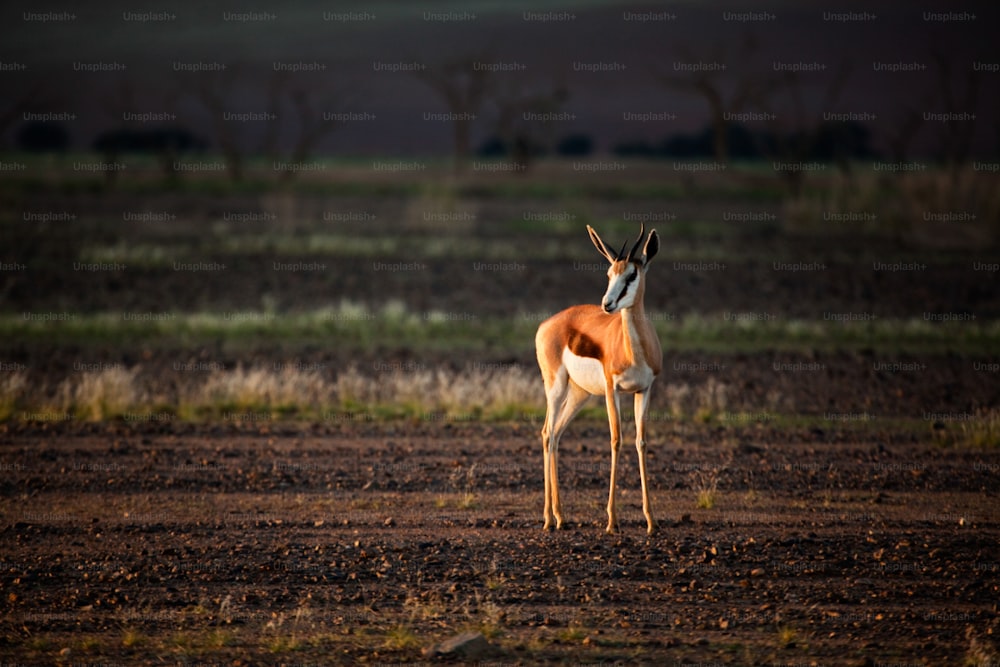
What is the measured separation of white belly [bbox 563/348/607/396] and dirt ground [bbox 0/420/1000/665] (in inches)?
59.5

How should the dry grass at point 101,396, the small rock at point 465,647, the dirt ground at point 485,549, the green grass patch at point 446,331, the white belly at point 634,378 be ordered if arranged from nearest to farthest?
the small rock at point 465,647, the dirt ground at point 485,549, the white belly at point 634,378, the dry grass at point 101,396, the green grass patch at point 446,331

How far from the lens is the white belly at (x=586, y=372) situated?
10992 millimetres

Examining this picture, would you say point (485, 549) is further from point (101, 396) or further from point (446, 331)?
point (446, 331)

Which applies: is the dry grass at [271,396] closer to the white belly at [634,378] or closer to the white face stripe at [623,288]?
the white belly at [634,378]

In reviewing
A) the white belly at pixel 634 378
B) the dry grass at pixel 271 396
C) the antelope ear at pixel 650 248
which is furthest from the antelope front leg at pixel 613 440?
the dry grass at pixel 271 396

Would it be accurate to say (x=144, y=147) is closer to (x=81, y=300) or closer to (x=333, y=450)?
(x=81, y=300)

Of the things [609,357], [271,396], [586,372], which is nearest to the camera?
[609,357]

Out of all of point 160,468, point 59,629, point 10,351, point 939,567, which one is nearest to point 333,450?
point 160,468

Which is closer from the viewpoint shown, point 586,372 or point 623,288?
point 623,288

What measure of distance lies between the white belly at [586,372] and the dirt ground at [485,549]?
1.51 meters

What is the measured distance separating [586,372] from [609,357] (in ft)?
1.12

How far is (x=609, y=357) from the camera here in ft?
35.7

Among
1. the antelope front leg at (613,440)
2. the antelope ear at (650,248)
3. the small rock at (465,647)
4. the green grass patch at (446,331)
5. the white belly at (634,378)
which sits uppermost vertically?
the antelope ear at (650,248)

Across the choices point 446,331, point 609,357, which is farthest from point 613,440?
point 446,331
